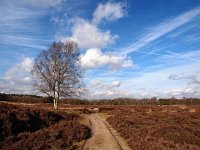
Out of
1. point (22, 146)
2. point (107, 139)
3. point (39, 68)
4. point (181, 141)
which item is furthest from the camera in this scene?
point (39, 68)

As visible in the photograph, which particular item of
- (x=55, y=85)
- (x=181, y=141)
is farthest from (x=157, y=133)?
(x=55, y=85)

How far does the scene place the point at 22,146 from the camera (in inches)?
595

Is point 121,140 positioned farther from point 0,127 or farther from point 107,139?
point 0,127

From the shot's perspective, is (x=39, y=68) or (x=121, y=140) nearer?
(x=121, y=140)

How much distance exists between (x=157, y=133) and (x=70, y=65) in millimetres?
29676

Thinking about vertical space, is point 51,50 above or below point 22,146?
above

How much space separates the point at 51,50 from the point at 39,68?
3.75 meters

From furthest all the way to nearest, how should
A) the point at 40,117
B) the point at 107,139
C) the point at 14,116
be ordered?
1. the point at 40,117
2. the point at 14,116
3. the point at 107,139

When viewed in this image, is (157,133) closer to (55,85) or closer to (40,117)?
(40,117)

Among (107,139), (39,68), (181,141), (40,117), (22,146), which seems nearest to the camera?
(22,146)

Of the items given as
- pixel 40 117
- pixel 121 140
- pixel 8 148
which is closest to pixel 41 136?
pixel 8 148

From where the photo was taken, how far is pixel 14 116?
21.6m

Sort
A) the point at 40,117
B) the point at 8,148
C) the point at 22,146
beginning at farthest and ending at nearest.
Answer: the point at 40,117, the point at 22,146, the point at 8,148

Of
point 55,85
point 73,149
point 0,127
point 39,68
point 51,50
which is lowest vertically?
point 73,149
